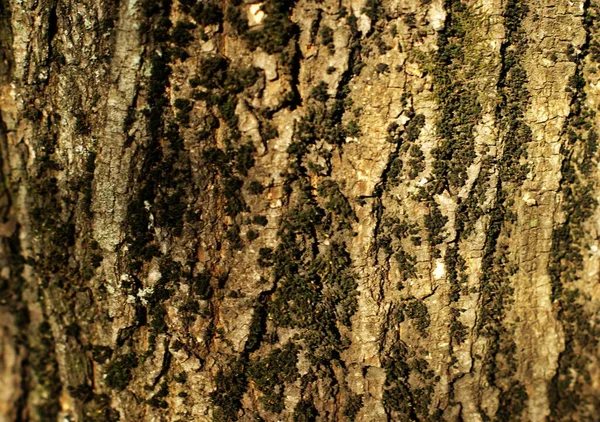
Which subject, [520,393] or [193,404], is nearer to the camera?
[193,404]

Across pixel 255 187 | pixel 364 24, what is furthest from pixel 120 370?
pixel 364 24

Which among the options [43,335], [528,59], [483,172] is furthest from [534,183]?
[43,335]

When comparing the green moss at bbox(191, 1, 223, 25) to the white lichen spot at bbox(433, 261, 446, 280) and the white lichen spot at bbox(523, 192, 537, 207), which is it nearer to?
the white lichen spot at bbox(433, 261, 446, 280)

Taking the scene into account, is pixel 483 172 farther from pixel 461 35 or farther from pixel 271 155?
pixel 271 155

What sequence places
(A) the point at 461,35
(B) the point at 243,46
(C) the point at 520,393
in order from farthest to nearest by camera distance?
(C) the point at 520,393 < (A) the point at 461,35 < (B) the point at 243,46

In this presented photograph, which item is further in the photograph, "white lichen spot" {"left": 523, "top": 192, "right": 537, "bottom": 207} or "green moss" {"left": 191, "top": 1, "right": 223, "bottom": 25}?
"white lichen spot" {"left": 523, "top": 192, "right": 537, "bottom": 207}

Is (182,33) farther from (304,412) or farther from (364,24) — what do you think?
(304,412)

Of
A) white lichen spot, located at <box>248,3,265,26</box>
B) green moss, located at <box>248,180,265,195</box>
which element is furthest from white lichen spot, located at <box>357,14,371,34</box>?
green moss, located at <box>248,180,265,195</box>
